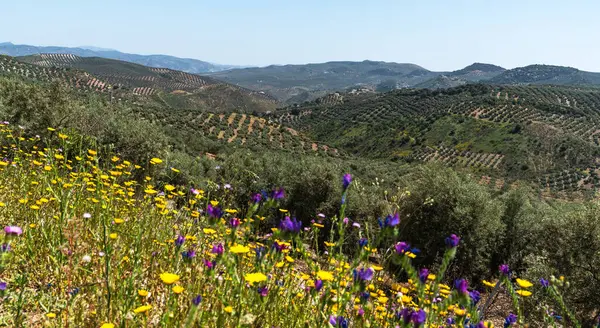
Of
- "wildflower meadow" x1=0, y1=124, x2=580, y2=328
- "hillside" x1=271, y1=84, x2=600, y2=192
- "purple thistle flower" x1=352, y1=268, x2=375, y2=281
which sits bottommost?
"hillside" x1=271, y1=84, x2=600, y2=192

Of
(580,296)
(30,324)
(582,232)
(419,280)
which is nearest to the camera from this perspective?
(419,280)

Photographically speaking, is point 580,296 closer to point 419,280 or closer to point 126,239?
point 419,280

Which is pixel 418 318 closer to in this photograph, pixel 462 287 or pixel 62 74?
pixel 462 287

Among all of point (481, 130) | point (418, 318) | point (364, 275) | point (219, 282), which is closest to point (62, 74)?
point (481, 130)

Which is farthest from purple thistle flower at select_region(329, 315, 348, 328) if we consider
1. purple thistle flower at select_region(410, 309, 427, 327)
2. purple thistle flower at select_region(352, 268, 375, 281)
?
purple thistle flower at select_region(410, 309, 427, 327)

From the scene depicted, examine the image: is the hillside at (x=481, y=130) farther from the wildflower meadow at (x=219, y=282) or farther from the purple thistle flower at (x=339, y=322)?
the purple thistle flower at (x=339, y=322)

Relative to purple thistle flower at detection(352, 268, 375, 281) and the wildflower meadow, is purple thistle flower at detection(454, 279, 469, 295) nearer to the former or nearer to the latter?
the wildflower meadow

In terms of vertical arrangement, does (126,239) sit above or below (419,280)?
below

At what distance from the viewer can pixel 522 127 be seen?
111125mm

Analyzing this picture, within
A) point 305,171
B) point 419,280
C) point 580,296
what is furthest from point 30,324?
point 305,171

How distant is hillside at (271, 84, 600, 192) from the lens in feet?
298

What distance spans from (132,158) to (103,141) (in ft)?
5.22

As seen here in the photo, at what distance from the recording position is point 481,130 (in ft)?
384

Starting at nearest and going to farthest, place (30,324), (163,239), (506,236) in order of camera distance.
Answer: (30,324) < (163,239) < (506,236)
